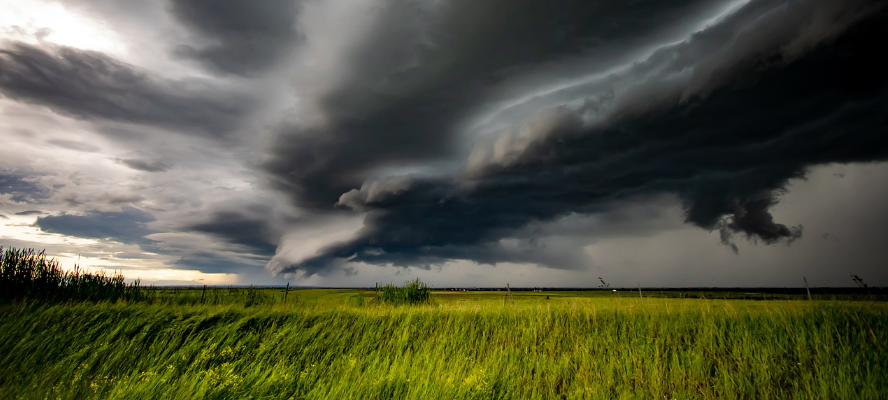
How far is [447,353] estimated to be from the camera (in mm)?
12484

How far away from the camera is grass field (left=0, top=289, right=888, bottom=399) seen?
284 inches

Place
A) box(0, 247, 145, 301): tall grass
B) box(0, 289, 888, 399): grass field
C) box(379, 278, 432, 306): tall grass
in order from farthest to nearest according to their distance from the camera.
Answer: box(379, 278, 432, 306): tall grass
box(0, 247, 145, 301): tall grass
box(0, 289, 888, 399): grass field

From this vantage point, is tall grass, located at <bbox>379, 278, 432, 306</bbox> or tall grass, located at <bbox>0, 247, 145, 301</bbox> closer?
tall grass, located at <bbox>0, 247, 145, 301</bbox>

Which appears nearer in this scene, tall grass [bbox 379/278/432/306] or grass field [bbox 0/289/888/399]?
grass field [bbox 0/289/888/399]

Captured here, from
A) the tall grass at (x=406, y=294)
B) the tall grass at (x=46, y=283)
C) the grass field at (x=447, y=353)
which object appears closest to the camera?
the grass field at (x=447, y=353)

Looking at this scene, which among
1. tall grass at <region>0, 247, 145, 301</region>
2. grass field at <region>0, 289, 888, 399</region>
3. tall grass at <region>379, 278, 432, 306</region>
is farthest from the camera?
tall grass at <region>379, 278, 432, 306</region>

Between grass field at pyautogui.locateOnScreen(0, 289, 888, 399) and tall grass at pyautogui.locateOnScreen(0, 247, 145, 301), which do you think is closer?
grass field at pyautogui.locateOnScreen(0, 289, 888, 399)

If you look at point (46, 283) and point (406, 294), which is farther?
point (406, 294)

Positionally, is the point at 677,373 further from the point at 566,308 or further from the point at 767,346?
the point at 566,308

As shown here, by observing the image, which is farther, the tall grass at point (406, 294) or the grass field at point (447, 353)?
the tall grass at point (406, 294)

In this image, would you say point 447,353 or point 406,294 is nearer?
point 447,353

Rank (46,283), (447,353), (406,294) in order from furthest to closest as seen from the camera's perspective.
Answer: (406,294)
(46,283)
(447,353)

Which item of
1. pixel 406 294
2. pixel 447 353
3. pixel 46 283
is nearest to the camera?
pixel 447 353

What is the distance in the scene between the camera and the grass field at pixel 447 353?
7219mm
